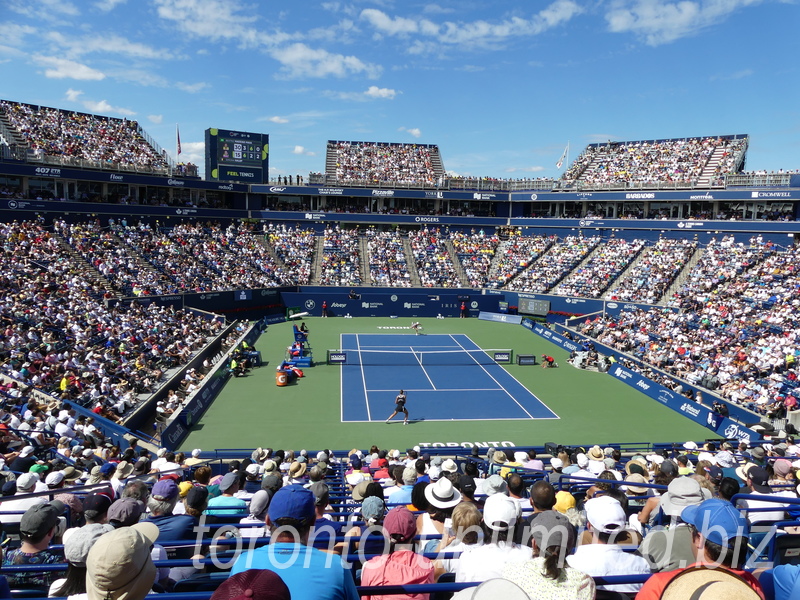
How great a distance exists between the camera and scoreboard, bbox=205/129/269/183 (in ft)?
201

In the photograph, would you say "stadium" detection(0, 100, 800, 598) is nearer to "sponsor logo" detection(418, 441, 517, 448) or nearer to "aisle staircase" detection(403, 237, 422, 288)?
"sponsor logo" detection(418, 441, 517, 448)

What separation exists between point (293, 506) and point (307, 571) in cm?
68

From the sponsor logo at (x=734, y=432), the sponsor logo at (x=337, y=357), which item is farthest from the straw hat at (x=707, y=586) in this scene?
the sponsor logo at (x=337, y=357)

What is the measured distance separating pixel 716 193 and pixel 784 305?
2029cm

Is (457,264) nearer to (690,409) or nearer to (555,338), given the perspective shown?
(555,338)

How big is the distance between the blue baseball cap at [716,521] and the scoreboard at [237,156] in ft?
209

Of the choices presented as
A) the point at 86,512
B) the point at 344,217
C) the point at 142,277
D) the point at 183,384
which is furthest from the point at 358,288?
the point at 86,512

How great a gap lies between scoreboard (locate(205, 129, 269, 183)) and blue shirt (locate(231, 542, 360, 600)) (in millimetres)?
63362

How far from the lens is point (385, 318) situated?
52.1 meters

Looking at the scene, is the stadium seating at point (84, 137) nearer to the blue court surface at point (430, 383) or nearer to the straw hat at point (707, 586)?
the blue court surface at point (430, 383)

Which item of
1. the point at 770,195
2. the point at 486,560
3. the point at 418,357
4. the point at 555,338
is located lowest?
the point at 418,357

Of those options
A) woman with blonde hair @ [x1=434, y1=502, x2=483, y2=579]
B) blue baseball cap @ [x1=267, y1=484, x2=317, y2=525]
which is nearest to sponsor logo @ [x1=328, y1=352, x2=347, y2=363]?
woman with blonde hair @ [x1=434, y1=502, x2=483, y2=579]

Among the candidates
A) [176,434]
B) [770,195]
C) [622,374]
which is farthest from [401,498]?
[770,195]

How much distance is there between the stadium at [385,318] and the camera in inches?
564
